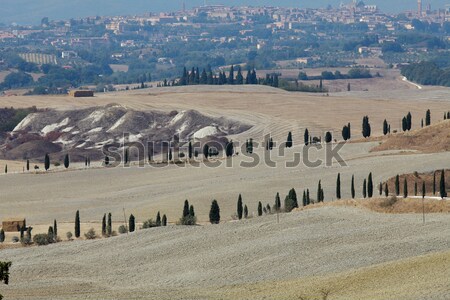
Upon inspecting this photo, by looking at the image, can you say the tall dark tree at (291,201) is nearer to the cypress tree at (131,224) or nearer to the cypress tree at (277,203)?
the cypress tree at (277,203)

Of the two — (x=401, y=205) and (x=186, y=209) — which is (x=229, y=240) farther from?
(x=186, y=209)

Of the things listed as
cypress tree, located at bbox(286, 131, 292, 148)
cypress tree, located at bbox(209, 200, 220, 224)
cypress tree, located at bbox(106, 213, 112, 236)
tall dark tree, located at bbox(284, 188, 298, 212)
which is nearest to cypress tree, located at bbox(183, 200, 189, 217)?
cypress tree, located at bbox(209, 200, 220, 224)

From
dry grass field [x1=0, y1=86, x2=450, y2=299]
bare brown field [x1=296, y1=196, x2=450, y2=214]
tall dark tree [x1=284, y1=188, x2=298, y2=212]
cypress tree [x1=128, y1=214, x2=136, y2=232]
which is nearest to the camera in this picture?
dry grass field [x1=0, y1=86, x2=450, y2=299]

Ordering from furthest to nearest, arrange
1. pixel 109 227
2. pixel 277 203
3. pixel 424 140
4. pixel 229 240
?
pixel 424 140 < pixel 277 203 < pixel 109 227 < pixel 229 240

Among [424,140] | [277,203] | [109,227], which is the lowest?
[424,140]

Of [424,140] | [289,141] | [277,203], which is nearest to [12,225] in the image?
[277,203]

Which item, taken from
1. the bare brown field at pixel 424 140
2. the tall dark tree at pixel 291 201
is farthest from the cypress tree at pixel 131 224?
the bare brown field at pixel 424 140

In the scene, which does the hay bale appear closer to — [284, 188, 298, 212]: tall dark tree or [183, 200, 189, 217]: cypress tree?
[183, 200, 189, 217]: cypress tree
